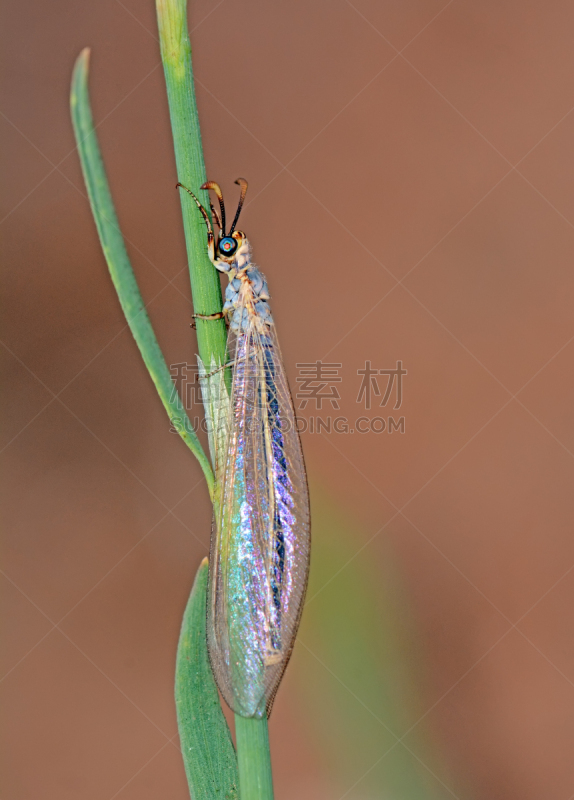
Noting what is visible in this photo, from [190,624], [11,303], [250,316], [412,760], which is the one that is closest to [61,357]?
[11,303]

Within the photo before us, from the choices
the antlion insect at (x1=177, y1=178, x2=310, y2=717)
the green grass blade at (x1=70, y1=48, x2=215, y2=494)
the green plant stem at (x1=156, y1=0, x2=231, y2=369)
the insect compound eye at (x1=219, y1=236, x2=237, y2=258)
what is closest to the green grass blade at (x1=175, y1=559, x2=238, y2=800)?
the antlion insect at (x1=177, y1=178, x2=310, y2=717)

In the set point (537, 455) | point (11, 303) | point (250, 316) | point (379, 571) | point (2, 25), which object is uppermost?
point (537, 455)

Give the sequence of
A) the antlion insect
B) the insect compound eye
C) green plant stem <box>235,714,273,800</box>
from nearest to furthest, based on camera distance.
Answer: green plant stem <box>235,714,273,800</box> < the antlion insect < the insect compound eye

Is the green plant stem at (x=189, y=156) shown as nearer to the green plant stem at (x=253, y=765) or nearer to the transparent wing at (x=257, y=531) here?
the transparent wing at (x=257, y=531)

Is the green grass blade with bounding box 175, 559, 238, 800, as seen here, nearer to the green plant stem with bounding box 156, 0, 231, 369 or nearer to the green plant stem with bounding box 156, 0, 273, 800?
the green plant stem with bounding box 156, 0, 273, 800

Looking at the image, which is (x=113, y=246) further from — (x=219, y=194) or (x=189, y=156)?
(x=219, y=194)

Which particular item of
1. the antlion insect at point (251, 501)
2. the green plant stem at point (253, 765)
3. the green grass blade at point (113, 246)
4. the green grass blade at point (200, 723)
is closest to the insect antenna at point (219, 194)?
the antlion insect at point (251, 501)

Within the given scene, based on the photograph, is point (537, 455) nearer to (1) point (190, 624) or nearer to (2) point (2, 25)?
(1) point (190, 624)
